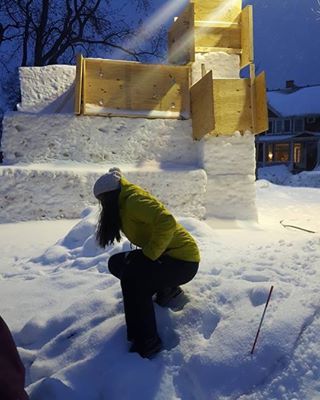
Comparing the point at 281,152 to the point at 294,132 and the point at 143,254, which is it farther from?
the point at 143,254

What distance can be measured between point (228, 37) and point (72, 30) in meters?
13.7

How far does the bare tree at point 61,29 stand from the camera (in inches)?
794

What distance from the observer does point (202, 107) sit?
9.05 m

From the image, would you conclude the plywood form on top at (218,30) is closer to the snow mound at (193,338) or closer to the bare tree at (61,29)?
the snow mound at (193,338)

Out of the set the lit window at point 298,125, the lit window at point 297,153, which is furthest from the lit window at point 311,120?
the lit window at point 297,153

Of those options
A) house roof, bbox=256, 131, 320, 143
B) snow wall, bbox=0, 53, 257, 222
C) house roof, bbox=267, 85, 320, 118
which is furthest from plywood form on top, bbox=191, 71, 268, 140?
house roof, bbox=256, 131, 320, 143

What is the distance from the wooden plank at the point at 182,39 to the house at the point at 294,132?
1229 inches

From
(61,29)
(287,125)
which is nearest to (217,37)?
(61,29)

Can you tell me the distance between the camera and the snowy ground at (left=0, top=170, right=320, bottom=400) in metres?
2.66

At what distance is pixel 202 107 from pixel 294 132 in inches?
1328

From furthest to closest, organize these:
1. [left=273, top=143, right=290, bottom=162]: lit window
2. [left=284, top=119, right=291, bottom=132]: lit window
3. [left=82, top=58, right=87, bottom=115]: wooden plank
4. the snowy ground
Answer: [left=273, top=143, right=290, bottom=162]: lit window → [left=284, top=119, right=291, bottom=132]: lit window → [left=82, top=58, right=87, bottom=115]: wooden plank → the snowy ground

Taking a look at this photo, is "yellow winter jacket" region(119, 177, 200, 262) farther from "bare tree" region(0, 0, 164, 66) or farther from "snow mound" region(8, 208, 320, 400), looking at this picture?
"bare tree" region(0, 0, 164, 66)

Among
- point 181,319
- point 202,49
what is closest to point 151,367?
point 181,319

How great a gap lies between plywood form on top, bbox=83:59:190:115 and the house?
3197 cm
